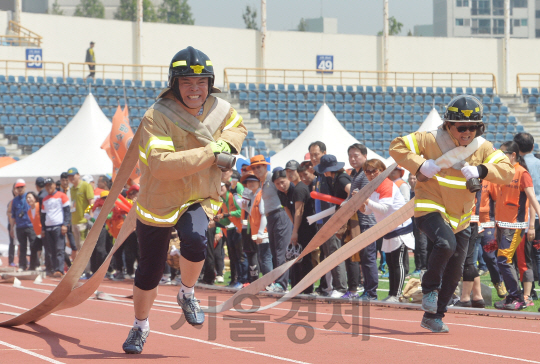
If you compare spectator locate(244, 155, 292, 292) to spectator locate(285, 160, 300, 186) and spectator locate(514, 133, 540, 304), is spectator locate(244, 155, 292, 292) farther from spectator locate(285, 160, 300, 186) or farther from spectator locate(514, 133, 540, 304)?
spectator locate(514, 133, 540, 304)

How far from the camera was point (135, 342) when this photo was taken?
17.6 feet

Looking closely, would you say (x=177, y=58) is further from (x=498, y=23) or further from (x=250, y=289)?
(x=498, y=23)

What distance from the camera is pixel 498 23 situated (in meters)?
95.6

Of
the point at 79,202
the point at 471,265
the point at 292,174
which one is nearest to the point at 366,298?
the point at 471,265

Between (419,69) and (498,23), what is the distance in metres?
60.3

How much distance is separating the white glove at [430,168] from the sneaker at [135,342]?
2.59m

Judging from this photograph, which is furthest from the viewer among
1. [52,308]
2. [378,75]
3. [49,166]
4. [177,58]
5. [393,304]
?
[378,75]

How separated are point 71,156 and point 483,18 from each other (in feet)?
274

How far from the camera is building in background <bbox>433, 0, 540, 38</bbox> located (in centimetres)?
9269

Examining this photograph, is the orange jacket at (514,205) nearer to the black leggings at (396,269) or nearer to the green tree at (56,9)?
the black leggings at (396,269)

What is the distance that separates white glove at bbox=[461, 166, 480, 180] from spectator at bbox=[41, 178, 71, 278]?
1058cm

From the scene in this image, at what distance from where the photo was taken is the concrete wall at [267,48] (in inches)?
1410

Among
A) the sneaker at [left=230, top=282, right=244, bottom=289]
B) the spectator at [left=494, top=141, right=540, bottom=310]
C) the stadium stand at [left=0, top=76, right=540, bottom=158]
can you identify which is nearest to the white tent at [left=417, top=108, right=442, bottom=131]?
the stadium stand at [left=0, top=76, right=540, bottom=158]

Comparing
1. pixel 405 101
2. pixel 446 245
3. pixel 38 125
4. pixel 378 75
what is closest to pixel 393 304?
pixel 446 245
